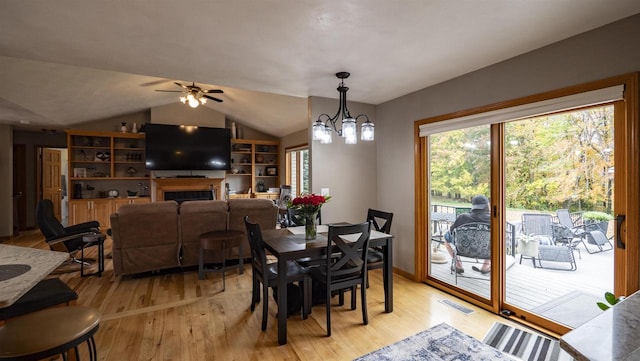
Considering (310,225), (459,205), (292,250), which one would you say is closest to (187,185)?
(310,225)

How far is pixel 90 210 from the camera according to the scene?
6.73m

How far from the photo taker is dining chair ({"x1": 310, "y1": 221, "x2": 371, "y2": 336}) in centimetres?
247

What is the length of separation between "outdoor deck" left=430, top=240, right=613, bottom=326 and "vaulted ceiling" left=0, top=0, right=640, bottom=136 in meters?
1.81

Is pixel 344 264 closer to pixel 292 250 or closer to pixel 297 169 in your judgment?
pixel 292 250

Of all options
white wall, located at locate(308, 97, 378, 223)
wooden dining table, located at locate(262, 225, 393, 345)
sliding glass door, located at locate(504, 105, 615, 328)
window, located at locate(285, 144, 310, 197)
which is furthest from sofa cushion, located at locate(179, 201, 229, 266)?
window, located at locate(285, 144, 310, 197)

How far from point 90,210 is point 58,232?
3282mm

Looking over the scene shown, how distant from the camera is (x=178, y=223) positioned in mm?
3836

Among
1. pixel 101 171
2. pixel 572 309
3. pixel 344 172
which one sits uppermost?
pixel 101 171

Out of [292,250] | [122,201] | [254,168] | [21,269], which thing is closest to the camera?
[21,269]

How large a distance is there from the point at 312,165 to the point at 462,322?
7.76 feet

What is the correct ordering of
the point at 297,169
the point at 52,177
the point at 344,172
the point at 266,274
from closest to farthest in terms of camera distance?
the point at 266,274 < the point at 344,172 < the point at 52,177 < the point at 297,169

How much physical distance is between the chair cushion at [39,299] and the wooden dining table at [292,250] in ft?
4.46

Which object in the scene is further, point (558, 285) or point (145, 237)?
point (145, 237)

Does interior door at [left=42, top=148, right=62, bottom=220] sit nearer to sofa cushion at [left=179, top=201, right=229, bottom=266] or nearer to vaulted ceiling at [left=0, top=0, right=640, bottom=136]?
vaulted ceiling at [left=0, top=0, right=640, bottom=136]
